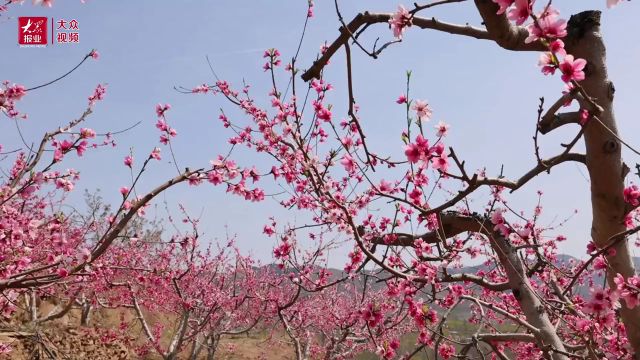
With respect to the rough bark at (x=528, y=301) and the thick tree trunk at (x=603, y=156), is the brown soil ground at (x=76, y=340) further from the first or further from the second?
the thick tree trunk at (x=603, y=156)

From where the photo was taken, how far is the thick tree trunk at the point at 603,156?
2482 mm

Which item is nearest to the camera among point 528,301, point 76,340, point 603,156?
point 603,156

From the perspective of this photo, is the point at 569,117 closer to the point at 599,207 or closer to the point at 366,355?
the point at 599,207

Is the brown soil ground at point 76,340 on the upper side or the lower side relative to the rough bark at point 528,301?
upper

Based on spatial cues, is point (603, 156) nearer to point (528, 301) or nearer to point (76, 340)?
point (528, 301)

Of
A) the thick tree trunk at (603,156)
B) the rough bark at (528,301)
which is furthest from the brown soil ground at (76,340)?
the thick tree trunk at (603,156)

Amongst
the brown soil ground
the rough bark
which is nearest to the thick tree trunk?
the rough bark

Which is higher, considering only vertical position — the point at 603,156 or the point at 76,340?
the point at 76,340

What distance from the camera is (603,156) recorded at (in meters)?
2.48

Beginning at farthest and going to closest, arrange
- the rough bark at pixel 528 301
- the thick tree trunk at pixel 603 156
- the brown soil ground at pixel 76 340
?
the brown soil ground at pixel 76 340, the rough bark at pixel 528 301, the thick tree trunk at pixel 603 156

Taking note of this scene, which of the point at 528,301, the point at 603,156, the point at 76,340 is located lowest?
the point at 528,301

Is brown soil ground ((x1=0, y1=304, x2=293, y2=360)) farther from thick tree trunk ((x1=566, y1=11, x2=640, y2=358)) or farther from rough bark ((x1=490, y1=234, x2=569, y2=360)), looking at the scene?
thick tree trunk ((x1=566, y1=11, x2=640, y2=358))

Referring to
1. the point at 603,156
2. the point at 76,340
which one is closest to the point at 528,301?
the point at 603,156

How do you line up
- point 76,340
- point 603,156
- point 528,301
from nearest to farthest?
point 603,156 < point 528,301 < point 76,340
